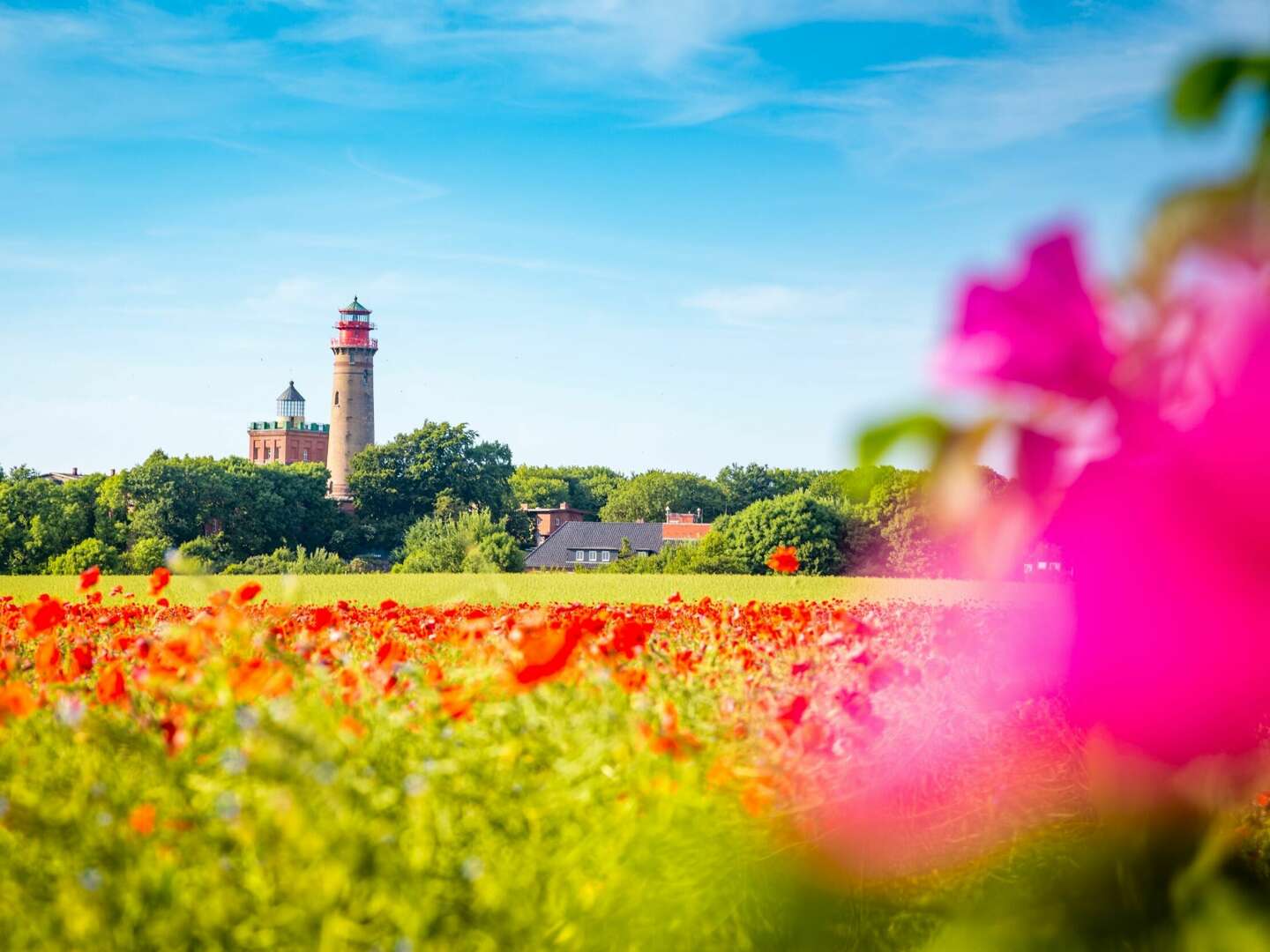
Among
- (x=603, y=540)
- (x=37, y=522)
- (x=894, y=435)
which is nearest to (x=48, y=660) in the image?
(x=894, y=435)

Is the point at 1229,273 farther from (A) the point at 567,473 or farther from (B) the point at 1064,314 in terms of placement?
(A) the point at 567,473

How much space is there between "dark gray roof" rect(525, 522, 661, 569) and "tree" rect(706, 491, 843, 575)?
27315 mm

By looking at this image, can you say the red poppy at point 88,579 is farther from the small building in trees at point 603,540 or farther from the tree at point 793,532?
the small building in trees at point 603,540

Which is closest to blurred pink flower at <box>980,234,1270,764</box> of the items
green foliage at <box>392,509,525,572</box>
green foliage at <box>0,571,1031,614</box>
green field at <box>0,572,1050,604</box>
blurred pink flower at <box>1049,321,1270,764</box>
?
blurred pink flower at <box>1049,321,1270,764</box>

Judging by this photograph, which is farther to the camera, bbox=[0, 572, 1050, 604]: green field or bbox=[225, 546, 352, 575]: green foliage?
bbox=[225, 546, 352, 575]: green foliage

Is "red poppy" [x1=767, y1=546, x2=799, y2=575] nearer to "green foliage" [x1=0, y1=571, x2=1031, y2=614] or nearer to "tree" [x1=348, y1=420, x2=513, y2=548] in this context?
"green foliage" [x1=0, y1=571, x2=1031, y2=614]

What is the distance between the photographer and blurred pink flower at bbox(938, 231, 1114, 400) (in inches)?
24.2

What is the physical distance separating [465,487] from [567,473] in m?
42.2

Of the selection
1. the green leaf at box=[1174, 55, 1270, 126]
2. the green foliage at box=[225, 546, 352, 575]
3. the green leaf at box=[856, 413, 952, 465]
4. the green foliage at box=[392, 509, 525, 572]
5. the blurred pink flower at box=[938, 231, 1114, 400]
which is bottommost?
the green foliage at box=[225, 546, 352, 575]

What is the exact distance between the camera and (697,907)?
2252mm

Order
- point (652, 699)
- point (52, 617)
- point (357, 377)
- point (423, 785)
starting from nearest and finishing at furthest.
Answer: point (423, 785)
point (652, 699)
point (52, 617)
point (357, 377)

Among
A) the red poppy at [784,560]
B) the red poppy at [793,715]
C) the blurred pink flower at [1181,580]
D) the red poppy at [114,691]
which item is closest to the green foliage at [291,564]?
the red poppy at [784,560]

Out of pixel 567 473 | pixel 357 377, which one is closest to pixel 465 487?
pixel 357 377

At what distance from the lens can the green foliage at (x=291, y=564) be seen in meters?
46.0
